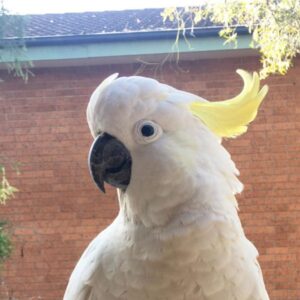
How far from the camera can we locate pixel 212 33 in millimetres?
2768

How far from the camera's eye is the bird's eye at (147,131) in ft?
3.34

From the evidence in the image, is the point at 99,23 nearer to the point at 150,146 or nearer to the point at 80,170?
the point at 80,170

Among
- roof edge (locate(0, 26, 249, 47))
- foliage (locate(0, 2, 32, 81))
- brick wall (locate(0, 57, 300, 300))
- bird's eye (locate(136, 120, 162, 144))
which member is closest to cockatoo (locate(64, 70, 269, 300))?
bird's eye (locate(136, 120, 162, 144))

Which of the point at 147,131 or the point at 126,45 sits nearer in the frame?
the point at 147,131

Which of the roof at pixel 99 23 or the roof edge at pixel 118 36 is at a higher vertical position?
the roof at pixel 99 23

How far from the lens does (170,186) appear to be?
1031 millimetres

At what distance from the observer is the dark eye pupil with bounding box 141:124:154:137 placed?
1.02 m

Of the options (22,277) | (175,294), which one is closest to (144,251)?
(175,294)

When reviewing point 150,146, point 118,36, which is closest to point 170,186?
point 150,146

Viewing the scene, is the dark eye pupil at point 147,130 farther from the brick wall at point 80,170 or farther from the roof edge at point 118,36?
the brick wall at point 80,170

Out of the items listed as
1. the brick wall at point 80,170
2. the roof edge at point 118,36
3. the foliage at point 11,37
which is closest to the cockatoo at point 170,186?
the foliage at point 11,37

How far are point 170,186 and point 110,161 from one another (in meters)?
0.13

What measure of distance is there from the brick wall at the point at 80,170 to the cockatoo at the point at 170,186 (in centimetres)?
203

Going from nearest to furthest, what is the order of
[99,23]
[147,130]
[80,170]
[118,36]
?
[147,130] → [118,36] → [80,170] → [99,23]
